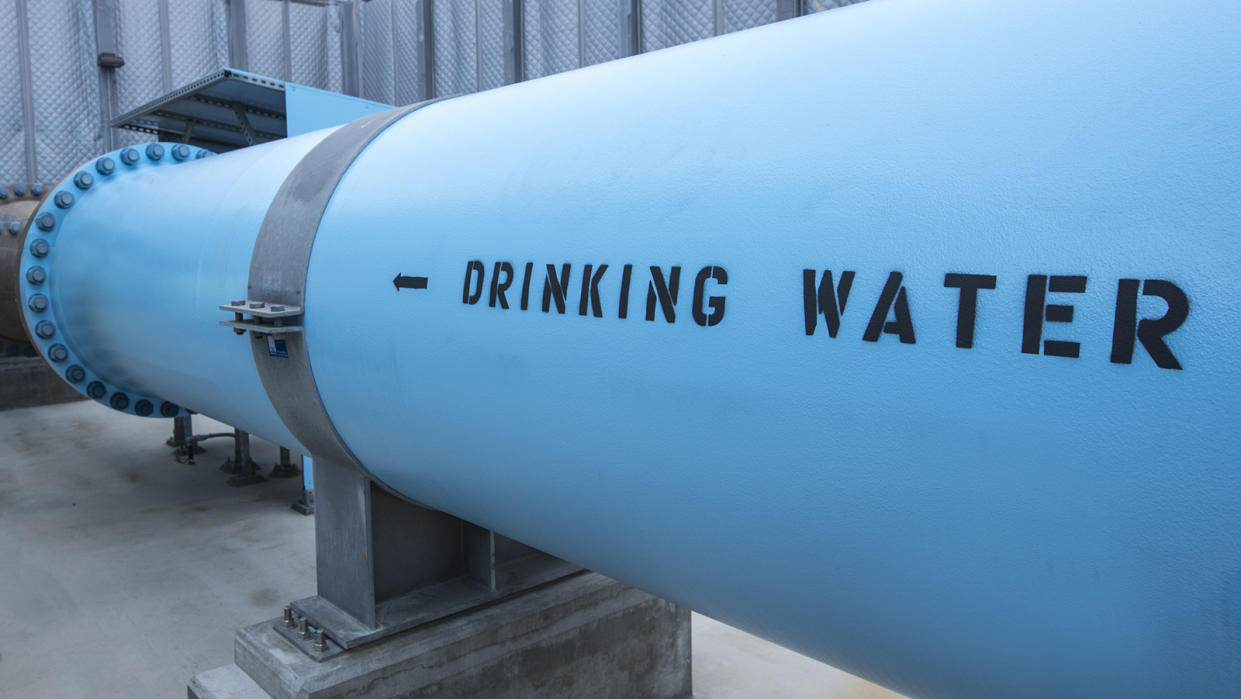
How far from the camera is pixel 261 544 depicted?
3867 millimetres

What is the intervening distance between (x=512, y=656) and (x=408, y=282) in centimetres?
117

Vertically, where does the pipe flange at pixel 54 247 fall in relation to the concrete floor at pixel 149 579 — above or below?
above

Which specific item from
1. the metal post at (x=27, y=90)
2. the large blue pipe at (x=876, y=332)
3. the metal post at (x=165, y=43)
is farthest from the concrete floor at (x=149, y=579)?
the metal post at (x=165, y=43)

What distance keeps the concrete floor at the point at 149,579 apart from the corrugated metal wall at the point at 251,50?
309 cm

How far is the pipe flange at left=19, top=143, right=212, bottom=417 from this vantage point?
3254 mm

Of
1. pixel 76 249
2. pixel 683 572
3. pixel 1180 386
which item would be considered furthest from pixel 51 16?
pixel 1180 386

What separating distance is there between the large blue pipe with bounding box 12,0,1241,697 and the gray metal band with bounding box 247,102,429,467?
0.27 metres

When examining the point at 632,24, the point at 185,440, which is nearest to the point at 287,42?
the point at 632,24

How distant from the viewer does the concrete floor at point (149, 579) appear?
2775 mm

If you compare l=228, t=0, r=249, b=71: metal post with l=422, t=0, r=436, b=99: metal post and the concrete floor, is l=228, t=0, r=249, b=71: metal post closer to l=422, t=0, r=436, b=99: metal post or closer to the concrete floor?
l=422, t=0, r=436, b=99: metal post

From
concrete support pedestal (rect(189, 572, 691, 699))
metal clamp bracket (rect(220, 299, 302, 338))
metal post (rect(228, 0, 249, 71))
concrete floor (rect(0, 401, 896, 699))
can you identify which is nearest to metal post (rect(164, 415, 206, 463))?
concrete floor (rect(0, 401, 896, 699))

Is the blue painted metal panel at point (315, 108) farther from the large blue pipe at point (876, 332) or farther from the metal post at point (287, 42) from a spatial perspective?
the metal post at point (287, 42)

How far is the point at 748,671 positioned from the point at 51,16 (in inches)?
293

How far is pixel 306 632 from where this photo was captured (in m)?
2.09
